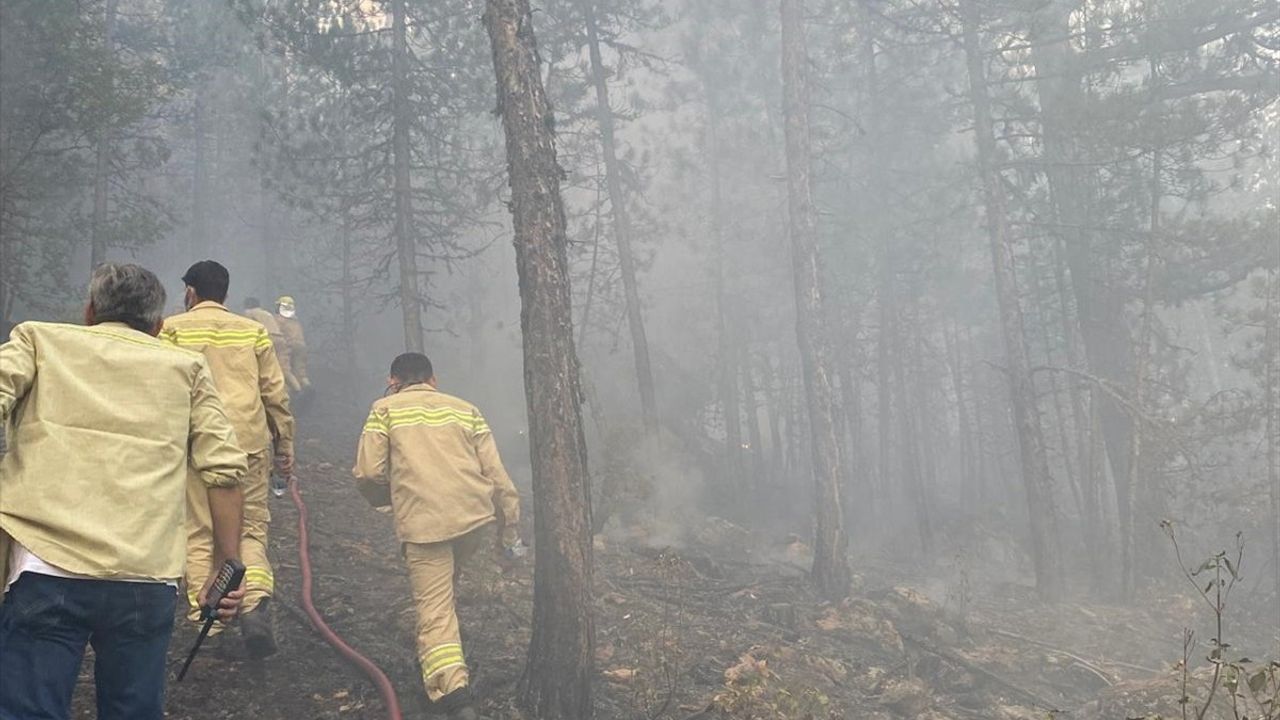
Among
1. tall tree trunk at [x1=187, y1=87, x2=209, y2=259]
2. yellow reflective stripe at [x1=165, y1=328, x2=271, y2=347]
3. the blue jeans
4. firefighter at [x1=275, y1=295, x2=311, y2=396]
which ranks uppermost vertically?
tall tree trunk at [x1=187, y1=87, x2=209, y2=259]

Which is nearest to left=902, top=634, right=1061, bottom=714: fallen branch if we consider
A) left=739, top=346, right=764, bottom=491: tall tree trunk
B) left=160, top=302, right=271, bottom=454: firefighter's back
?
left=160, top=302, right=271, bottom=454: firefighter's back

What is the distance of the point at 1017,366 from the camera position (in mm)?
13914

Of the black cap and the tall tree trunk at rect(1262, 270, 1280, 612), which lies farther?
the tall tree trunk at rect(1262, 270, 1280, 612)

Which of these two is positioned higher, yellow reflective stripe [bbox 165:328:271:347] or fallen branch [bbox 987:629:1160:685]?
yellow reflective stripe [bbox 165:328:271:347]

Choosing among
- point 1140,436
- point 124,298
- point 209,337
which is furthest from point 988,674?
point 124,298

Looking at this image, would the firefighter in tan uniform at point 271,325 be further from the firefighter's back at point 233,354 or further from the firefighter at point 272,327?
the firefighter's back at point 233,354

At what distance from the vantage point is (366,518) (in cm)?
1078

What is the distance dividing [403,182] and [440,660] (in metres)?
11.4

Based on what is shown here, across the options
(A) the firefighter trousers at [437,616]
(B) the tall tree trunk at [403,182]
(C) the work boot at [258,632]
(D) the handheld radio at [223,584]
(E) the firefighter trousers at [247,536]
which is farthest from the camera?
(B) the tall tree trunk at [403,182]

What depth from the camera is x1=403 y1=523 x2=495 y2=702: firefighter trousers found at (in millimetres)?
5309

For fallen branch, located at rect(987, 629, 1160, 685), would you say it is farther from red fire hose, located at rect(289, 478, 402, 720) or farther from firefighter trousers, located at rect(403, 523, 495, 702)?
red fire hose, located at rect(289, 478, 402, 720)

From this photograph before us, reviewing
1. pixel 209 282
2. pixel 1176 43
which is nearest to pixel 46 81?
pixel 209 282

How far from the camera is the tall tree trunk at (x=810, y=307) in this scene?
1190 centimetres

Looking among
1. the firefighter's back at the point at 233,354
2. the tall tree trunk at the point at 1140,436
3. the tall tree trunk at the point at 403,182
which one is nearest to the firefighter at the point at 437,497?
the firefighter's back at the point at 233,354
